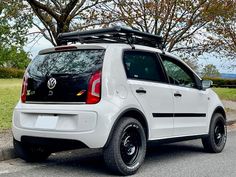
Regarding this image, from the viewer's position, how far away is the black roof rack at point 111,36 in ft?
19.8

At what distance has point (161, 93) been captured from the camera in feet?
20.7

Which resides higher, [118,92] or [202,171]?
[118,92]

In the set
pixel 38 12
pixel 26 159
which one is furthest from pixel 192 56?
pixel 26 159

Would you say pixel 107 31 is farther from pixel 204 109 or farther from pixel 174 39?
→ pixel 174 39

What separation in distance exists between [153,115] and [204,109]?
158cm

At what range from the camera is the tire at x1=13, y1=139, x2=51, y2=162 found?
6.13 meters

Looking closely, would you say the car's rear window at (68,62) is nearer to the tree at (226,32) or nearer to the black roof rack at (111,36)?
the black roof rack at (111,36)

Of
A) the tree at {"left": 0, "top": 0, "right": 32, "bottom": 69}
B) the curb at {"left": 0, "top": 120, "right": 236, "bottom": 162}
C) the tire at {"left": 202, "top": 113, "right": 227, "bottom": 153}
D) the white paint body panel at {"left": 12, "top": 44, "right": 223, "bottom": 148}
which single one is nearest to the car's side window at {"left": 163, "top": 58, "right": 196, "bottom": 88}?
the white paint body panel at {"left": 12, "top": 44, "right": 223, "bottom": 148}

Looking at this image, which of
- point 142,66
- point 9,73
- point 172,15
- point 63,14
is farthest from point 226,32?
point 9,73

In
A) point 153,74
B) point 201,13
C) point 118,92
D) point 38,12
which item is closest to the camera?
point 118,92

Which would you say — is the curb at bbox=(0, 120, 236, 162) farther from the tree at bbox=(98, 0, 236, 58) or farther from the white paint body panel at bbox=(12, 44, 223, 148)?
the tree at bbox=(98, 0, 236, 58)

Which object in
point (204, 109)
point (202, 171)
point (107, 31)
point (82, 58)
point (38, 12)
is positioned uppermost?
point (38, 12)

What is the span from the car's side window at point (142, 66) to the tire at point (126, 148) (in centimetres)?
69

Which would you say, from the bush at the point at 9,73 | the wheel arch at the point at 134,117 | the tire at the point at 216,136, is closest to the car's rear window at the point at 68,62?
the wheel arch at the point at 134,117
